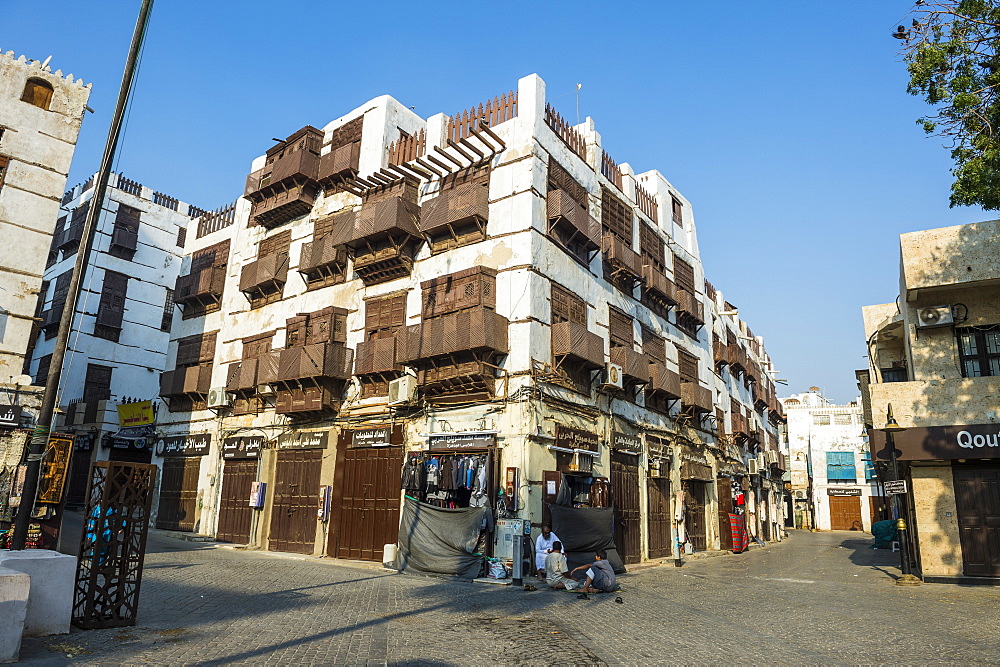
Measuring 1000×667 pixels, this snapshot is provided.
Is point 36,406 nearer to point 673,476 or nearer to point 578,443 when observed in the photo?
point 578,443

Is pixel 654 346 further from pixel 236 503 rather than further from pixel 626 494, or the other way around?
pixel 236 503

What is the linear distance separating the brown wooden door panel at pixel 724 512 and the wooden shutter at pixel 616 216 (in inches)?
543

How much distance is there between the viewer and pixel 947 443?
1722 cm

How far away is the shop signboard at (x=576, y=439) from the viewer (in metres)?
19.7

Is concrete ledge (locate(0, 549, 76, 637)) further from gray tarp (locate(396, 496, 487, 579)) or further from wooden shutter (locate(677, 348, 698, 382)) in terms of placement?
wooden shutter (locate(677, 348, 698, 382))

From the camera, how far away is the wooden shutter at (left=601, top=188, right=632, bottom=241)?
25641mm

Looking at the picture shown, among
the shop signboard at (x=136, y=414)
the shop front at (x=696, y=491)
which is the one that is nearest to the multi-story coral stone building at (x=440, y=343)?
the shop front at (x=696, y=491)

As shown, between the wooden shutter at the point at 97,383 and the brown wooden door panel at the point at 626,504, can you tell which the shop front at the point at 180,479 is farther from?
the brown wooden door panel at the point at 626,504

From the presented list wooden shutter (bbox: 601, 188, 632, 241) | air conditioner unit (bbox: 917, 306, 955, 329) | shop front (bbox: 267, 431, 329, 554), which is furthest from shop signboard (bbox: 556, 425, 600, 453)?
air conditioner unit (bbox: 917, 306, 955, 329)

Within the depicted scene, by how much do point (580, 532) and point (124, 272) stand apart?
33.5 metres

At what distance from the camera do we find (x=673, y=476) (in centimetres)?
2730

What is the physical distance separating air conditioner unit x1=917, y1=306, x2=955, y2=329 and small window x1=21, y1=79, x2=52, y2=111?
2634 centimetres

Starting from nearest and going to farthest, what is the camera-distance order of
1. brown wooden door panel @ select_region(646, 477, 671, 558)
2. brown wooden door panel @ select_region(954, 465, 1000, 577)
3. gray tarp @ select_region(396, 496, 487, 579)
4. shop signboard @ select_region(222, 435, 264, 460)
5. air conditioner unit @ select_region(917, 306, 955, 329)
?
brown wooden door panel @ select_region(954, 465, 1000, 577), gray tarp @ select_region(396, 496, 487, 579), air conditioner unit @ select_region(917, 306, 955, 329), brown wooden door panel @ select_region(646, 477, 671, 558), shop signboard @ select_region(222, 435, 264, 460)

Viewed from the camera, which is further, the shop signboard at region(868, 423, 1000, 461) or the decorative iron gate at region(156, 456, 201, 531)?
the decorative iron gate at region(156, 456, 201, 531)
